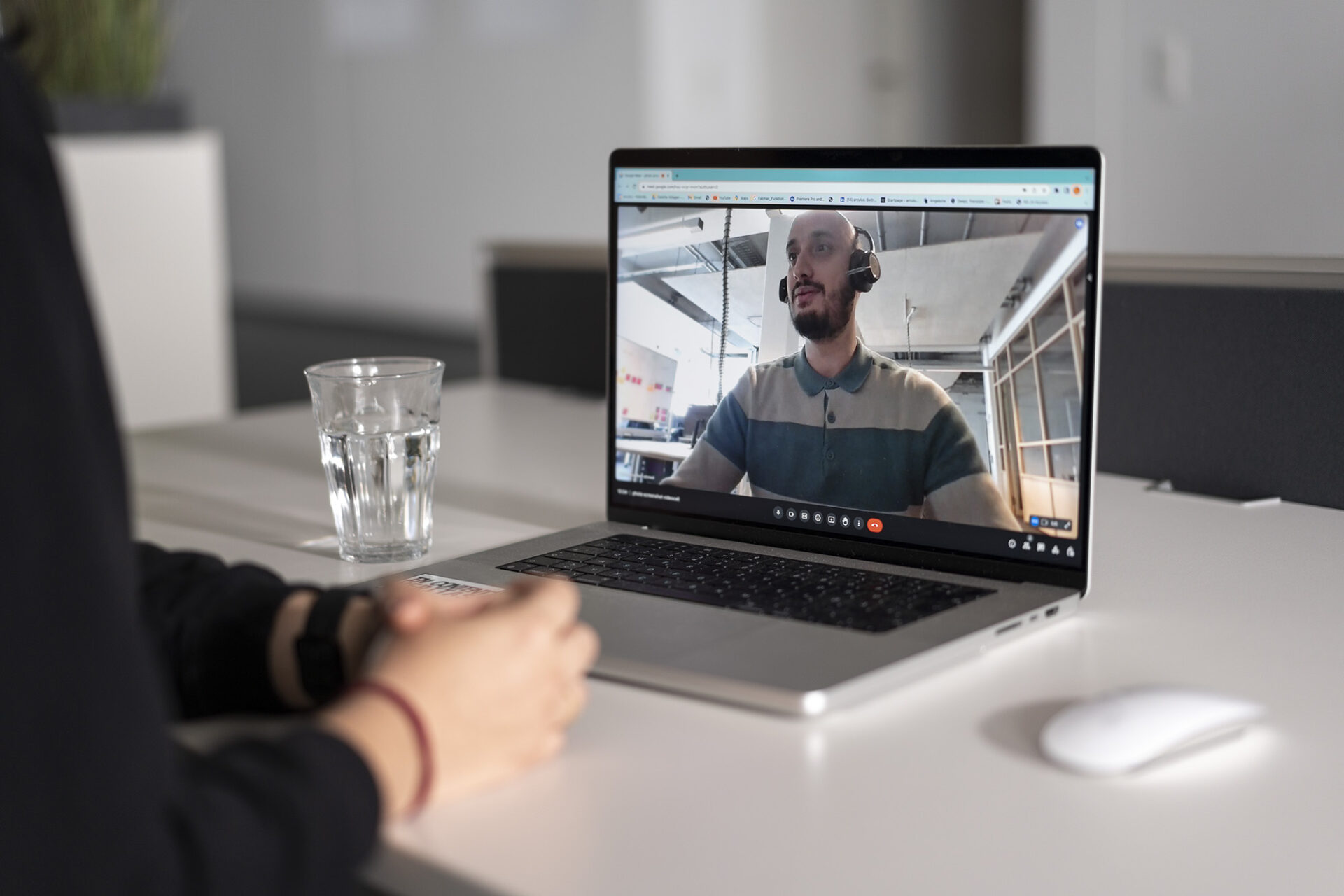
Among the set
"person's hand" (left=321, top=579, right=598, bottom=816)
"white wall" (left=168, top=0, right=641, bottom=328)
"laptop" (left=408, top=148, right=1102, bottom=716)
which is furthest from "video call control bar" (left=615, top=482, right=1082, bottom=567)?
"white wall" (left=168, top=0, right=641, bottom=328)

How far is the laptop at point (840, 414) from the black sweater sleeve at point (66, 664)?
287 millimetres

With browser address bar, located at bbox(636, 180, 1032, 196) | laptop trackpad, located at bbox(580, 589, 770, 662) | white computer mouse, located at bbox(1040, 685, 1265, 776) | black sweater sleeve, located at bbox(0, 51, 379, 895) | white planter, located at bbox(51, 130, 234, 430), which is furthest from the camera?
white planter, located at bbox(51, 130, 234, 430)

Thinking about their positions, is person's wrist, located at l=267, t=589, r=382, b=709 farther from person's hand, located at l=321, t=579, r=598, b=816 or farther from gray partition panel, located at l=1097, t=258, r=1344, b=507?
gray partition panel, located at l=1097, t=258, r=1344, b=507

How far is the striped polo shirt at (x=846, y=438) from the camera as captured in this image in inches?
35.5

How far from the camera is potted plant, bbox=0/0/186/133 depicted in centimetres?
296

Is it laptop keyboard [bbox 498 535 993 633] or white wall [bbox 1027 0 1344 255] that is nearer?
laptop keyboard [bbox 498 535 993 633]

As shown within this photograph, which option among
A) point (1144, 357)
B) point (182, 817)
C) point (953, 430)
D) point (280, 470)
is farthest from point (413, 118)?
point (182, 817)

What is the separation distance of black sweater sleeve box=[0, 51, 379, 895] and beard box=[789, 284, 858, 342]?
516 mm

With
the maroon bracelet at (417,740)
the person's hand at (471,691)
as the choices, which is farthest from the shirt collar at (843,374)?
the maroon bracelet at (417,740)

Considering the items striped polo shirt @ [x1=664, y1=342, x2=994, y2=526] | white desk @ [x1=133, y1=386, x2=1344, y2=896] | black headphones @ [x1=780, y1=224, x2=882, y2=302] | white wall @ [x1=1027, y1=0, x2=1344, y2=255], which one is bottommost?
white desk @ [x1=133, y1=386, x2=1344, y2=896]

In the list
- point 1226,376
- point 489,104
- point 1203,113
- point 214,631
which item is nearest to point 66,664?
point 214,631

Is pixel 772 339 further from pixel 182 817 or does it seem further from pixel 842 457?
pixel 182 817

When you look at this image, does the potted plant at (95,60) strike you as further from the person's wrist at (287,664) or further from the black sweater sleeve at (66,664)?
the black sweater sleeve at (66,664)

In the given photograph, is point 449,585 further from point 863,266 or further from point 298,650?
point 863,266
